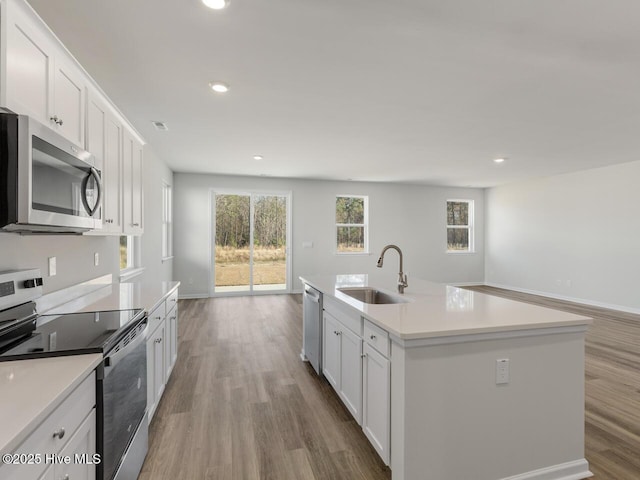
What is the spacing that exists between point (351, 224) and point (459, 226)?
9.76 ft

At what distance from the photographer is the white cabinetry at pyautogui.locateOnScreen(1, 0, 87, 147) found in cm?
134

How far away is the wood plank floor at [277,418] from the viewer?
1.85 m

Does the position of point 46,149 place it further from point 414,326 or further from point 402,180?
point 402,180

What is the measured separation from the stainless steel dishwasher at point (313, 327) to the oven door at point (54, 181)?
1759mm

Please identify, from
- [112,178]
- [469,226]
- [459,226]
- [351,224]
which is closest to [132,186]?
[112,178]

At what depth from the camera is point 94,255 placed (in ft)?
9.19

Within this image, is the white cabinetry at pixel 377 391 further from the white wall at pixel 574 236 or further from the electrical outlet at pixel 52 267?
the white wall at pixel 574 236

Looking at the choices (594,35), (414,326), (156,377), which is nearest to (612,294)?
(594,35)

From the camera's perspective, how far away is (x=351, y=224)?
7801mm

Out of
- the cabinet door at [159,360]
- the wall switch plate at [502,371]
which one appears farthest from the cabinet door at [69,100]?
the wall switch plate at [502,371]

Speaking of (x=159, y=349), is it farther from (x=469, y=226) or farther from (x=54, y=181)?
(x=469, y=226)

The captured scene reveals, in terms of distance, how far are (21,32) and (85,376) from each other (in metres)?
1.46

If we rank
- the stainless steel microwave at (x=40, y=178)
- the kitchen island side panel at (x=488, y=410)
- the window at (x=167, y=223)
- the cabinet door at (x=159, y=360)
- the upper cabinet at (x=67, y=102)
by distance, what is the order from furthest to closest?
the window at (x=167, y=223)
the cabinet door at (x=159, y=360)
the kitchen island side panel at (x=488, y=410)
the upper cabinet at (x=67, y=102)
the stainless steel microwave at (x=40, y=178)

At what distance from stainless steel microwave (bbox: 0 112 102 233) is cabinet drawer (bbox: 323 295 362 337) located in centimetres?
163
